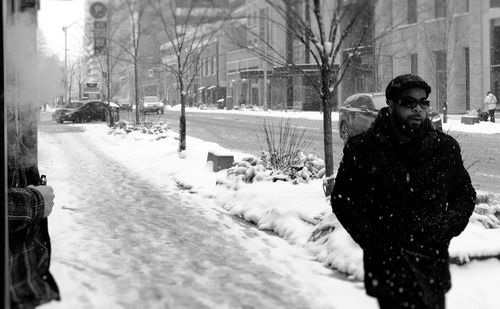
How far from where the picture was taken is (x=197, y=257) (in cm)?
543

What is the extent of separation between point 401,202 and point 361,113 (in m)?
14.3

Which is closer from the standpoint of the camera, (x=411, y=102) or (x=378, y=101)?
(x=411, y=102)

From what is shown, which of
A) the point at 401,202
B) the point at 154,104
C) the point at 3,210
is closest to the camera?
the point at 3,210

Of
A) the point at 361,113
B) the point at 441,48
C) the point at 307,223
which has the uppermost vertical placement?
the point at 441,48

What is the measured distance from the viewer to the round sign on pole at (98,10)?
3512mm

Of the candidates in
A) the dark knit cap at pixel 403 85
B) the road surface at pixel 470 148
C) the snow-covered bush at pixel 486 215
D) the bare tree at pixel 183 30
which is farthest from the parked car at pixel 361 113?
the dark knit cap at pixel 403 85

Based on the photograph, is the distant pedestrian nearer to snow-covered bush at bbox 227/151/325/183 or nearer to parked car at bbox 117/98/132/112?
parked car at bbox 117/98/132/112

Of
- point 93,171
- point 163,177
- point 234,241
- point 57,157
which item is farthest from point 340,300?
point 57,157

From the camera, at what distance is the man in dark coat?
257 cm

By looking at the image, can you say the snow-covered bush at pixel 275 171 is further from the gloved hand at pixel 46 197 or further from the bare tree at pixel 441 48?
the bare tree at pixel 441 48

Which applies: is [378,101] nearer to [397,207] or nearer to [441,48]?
[397,207]

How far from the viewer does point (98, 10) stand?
3592 mm

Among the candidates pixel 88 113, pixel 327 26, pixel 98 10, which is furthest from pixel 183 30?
pixel 88 113

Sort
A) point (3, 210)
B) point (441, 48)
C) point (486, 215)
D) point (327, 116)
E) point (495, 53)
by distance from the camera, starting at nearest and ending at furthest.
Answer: point (3, 210) < point (486, 215) < point (327, 116) < point (495, 53) < point (441, 48)
